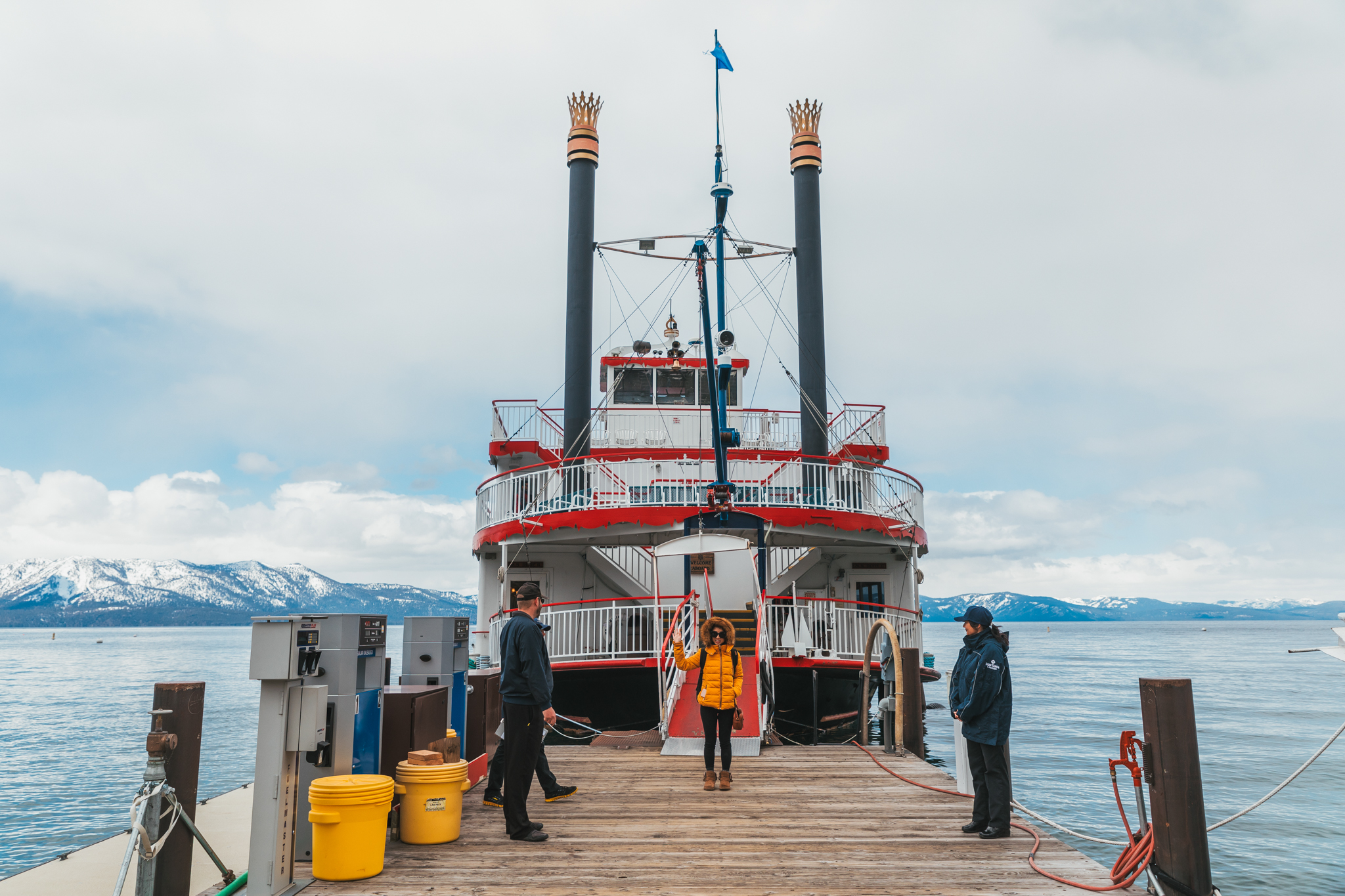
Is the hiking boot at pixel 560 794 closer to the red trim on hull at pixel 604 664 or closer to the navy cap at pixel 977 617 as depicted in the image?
the navy cap at pixel 977 617

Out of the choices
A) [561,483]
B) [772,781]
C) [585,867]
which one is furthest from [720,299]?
[585,867]

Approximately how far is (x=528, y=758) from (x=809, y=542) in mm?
10091

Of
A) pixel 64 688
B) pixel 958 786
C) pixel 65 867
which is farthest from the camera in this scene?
pixel 64 688

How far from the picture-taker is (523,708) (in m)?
6.13

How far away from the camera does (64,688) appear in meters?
44.6

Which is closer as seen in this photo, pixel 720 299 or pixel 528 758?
pixel 528 758

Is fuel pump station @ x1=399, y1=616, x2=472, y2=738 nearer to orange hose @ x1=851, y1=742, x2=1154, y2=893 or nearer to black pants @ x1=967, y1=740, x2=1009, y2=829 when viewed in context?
black pants @ x1=967, y1=740, x2=1009, y2=829

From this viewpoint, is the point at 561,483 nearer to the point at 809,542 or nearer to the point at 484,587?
the point at 484,587

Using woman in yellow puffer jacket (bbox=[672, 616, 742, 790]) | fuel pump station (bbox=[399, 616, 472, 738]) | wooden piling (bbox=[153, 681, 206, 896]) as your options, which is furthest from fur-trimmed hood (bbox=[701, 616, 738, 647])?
wooden piling (bbox=[153, 681, 206, 896])

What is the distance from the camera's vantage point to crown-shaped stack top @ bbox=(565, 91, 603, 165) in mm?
21812

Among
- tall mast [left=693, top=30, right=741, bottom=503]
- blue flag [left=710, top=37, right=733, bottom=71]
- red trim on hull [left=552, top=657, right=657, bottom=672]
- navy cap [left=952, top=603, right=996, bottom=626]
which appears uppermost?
blue flag [left=710, top=37, right=733, bottom=71]

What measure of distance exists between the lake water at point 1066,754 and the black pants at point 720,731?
7.61 metres

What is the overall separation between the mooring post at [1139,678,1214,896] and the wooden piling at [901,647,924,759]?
4.26 meters

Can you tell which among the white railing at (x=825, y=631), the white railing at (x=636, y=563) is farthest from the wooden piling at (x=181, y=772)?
the white railing at (x=636, y=563)
